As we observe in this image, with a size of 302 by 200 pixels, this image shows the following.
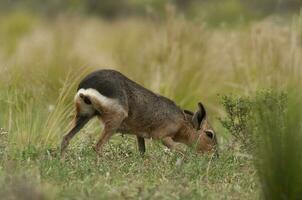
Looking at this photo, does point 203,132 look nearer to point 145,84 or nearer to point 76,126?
point 76,126

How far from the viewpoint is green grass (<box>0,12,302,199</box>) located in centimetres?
743

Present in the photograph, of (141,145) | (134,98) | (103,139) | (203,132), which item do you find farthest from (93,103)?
(203,132)

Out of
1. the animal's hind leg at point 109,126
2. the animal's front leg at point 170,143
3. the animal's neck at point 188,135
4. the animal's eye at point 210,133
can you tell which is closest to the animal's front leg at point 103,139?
the animal's hind leg at point 109,126

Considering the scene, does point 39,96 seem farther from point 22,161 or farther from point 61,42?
point 61,42

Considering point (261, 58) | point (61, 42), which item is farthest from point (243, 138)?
point (61, 42)

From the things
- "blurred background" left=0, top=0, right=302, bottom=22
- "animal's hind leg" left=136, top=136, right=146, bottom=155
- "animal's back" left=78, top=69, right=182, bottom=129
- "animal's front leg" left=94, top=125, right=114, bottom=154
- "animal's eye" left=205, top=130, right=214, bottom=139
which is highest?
"animal's back" left=78, top=69, right=182, bottom=129

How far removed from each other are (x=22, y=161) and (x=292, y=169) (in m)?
2.64

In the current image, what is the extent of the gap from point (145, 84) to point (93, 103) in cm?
511

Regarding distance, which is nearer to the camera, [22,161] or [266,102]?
[266,102]

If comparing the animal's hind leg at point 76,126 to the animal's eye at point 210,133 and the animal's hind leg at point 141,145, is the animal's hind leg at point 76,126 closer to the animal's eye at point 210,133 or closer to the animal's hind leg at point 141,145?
the animal's hind leg at point 141,145

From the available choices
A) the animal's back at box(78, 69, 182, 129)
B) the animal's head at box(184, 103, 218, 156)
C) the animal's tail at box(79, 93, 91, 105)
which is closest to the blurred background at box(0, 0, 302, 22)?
the animal's head at box(184, 103, 218, 156)

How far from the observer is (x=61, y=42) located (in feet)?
53.2

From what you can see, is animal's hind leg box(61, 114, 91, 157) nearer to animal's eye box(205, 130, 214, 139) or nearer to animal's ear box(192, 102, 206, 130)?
animal's ear box(192, 102, 206, 130)

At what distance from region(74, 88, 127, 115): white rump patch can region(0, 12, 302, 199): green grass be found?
1.45 ft
